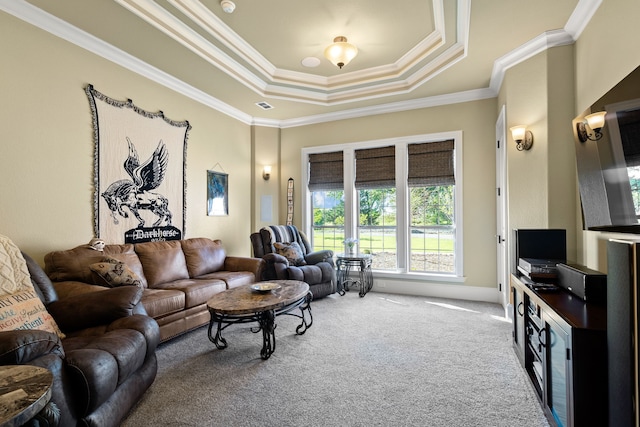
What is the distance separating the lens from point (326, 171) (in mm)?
5621

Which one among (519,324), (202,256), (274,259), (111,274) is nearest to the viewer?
(519,324)

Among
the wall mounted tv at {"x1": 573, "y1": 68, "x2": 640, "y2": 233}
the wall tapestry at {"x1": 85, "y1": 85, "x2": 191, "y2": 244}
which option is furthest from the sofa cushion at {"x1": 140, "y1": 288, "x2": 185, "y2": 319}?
the wall mounted tv at {"x1": 573, "y1": 68, "x2": 640, "y2": 233}

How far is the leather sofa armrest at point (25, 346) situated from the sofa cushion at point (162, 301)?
124 centimetres

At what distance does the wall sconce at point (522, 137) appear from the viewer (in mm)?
3283

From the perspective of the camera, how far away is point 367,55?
3910 millimetres

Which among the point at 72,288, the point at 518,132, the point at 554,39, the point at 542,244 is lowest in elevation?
the point at 72,288

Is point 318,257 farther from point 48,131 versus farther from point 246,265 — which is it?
point 48,131

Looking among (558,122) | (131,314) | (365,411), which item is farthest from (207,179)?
(558,122)

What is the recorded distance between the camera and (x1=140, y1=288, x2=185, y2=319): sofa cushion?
9.06 ft

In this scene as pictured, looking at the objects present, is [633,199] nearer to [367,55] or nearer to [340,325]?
[340,325]

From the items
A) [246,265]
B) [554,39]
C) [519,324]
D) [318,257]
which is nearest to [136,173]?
[246,265]

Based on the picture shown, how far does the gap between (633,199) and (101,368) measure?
2.93 m

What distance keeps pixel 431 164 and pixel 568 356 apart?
12.1 ft

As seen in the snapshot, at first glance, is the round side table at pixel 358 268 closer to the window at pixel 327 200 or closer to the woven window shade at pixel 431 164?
the window at pixel 327 200
